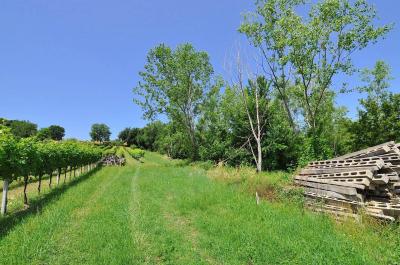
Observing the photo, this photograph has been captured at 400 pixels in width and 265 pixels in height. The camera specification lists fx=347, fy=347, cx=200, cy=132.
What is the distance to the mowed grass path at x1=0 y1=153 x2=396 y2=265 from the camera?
7.41 m

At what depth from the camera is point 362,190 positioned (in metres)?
11.2

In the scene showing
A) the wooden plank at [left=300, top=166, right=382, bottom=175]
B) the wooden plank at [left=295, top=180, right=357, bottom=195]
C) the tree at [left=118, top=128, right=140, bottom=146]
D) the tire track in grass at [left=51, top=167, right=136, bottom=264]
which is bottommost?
the tire track in grass at [left=51, top=167, right=136, bottom=264]

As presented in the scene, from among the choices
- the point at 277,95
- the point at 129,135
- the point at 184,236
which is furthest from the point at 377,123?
the point at 129,135

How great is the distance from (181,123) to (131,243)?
3727cm

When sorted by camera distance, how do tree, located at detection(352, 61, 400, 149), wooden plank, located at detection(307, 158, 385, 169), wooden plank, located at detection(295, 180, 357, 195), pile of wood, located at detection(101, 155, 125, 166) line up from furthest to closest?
1. pile of wood, located at detection(101, 155, 125, 166)
2. tree, located at detection(352, 61, 400, 149)
3. wooden plank, located at detection(307, 158, 385, 169)
4. wooden plank, located at detection(295, 180, 357, 195)

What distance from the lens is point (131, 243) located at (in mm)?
8602

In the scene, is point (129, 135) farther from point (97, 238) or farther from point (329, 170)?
point (97, 238)

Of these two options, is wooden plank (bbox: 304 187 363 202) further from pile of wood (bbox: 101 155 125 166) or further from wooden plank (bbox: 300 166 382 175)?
pile of wood (bbox: 101 155 125 166)

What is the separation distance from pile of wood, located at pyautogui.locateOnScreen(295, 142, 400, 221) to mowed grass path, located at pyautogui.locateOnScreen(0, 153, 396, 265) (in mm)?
1222

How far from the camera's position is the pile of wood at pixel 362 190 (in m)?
10.3

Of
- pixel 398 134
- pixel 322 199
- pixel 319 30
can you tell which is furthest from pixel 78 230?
pixel 398 134

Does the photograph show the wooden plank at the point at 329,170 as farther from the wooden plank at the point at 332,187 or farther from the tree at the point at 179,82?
the tree at the point at 179,82

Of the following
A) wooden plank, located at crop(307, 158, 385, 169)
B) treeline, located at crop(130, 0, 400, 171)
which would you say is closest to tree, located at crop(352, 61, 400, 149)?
treeline, located at crop(130, 0, 400, 171)

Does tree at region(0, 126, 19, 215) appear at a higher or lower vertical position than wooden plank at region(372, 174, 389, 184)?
higher
